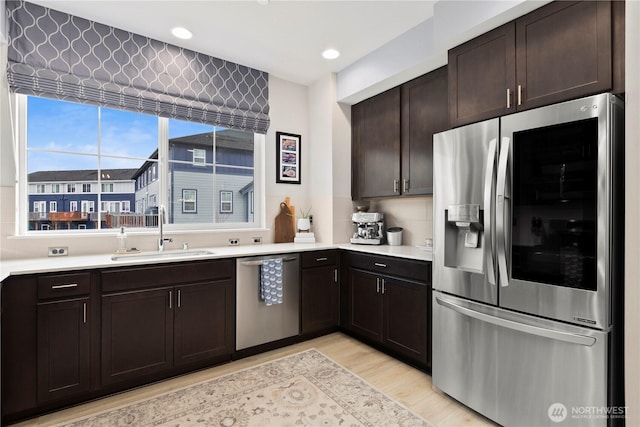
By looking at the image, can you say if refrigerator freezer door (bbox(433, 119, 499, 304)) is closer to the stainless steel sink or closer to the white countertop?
the white countertop

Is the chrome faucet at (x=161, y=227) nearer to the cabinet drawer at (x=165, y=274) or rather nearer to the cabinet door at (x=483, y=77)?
the cabinet drawer at (x=165, y=274)

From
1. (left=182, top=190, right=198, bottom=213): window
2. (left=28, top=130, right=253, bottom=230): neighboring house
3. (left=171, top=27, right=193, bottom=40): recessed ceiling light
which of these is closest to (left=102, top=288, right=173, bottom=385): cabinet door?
(left=28, top=130, right=253, bottom=230): neighboring house

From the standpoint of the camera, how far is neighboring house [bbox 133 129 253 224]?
9.95ft

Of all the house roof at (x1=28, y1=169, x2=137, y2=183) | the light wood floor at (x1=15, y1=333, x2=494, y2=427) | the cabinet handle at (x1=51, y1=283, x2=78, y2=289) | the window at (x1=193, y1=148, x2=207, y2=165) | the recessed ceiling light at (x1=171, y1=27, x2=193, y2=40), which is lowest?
the light wood floor at (x1=15, y1=333, x2=494, y2=427)

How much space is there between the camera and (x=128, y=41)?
2.74 meters

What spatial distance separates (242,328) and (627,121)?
108 inches

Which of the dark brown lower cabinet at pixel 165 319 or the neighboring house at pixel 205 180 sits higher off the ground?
the neighboring house at pixel 205 180

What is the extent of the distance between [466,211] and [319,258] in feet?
5.11

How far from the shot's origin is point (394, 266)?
2707 millimetres

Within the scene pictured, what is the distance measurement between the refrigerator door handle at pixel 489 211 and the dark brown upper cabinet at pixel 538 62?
0.37 m

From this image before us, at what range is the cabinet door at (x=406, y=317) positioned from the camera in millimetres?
2475

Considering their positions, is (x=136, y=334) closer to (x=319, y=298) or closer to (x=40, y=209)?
(x=40, y=209)

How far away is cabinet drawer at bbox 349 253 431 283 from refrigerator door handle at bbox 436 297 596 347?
340 mm

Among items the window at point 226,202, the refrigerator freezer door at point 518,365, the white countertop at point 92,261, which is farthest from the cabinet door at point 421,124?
the window at point 226,202
